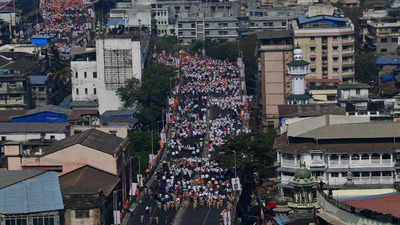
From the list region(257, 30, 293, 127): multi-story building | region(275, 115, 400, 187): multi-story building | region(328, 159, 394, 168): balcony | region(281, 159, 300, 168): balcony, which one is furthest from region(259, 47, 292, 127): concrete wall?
region(328, 159, 394, 168): balcony

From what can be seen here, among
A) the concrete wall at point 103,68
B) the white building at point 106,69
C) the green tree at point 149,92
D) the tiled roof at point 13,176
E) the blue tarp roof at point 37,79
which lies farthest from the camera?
the white building at point 106,69

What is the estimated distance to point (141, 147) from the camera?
148 meters

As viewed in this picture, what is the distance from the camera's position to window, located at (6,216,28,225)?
9919cm

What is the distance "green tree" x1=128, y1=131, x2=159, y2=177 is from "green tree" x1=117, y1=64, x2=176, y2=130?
1794 centimetres

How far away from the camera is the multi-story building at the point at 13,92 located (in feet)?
573

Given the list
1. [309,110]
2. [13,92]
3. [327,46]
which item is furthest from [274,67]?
[309,110]

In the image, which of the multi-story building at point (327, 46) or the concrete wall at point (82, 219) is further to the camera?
the multi-story building at point (327, 46)

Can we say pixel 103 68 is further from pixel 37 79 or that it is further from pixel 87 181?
pixel 87 181

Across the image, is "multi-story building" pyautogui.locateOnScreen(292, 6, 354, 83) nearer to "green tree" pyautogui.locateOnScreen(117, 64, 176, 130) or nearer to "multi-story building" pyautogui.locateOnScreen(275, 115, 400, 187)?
"green tree" pyautogui.locateOnScreen(117, 64, 176, 130)

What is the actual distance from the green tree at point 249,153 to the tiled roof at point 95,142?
29.6 feet

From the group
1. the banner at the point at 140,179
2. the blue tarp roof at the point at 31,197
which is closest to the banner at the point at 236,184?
the banner at the point at 140,179

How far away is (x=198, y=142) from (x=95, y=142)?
3335cm

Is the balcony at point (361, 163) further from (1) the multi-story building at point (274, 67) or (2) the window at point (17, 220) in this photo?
(1) the multi-story building at point (274, 67)

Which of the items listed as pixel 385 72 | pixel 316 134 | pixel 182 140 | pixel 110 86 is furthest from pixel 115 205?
pixel 385 72
